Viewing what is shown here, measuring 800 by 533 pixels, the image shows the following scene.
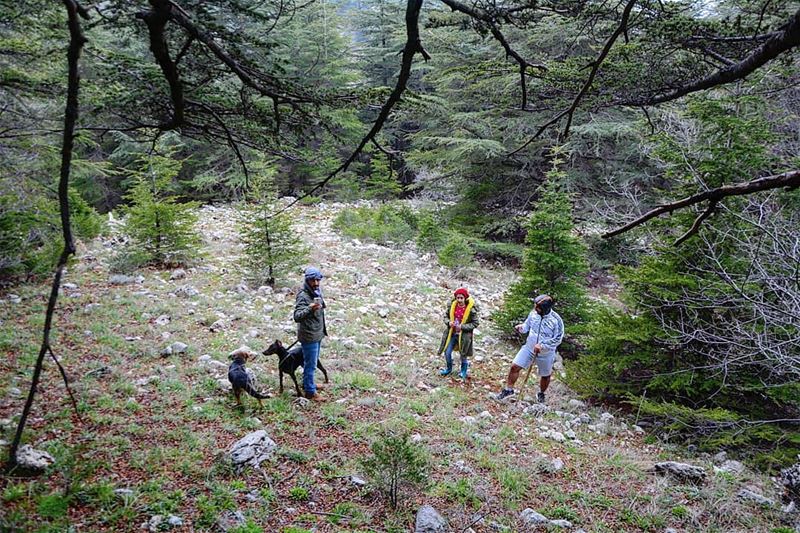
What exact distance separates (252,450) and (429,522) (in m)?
1.74

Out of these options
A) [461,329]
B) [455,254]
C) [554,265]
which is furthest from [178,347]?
[455,254]

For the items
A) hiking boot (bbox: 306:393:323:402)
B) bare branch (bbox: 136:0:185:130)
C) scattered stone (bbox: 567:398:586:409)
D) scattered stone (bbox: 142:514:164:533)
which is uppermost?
bare branch (bbox: 136:0:185:130)

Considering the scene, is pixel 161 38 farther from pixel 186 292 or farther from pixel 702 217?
pixel 186 292

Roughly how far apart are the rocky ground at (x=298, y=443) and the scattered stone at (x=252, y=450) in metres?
0.02

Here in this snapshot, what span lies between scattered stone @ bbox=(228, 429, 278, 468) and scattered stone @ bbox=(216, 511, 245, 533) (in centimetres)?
62

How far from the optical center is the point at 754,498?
425 centimetres

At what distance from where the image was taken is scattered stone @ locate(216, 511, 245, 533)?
329 centimetres

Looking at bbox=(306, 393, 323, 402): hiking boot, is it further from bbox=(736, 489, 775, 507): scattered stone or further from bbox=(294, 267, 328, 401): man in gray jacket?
bbox=(736, 489, 775, 507): scattered stone

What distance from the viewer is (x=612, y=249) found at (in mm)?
13211

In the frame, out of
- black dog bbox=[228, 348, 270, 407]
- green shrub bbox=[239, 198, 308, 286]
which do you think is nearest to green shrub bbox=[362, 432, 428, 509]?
black dog bbox=[228, 348, 270, 407]

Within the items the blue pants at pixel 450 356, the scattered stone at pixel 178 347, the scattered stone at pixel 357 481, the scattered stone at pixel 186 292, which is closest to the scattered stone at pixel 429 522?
the scattered stone at pixel 357 481

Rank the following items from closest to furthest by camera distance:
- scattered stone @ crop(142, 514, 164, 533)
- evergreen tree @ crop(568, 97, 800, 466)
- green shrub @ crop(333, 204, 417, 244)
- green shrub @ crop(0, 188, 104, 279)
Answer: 1. scattered stone @ crop(142, 514, 164, 533)
2. evergreen tree @ crop(568, 97, 800, 466)
3. green shrub @ crop(0, 188, 104, 279)
4. green shrub @ crop(333, 204, 417, 244)

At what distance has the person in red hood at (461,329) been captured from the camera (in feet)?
22.4

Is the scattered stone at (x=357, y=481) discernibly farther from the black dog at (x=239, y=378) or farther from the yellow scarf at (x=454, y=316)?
the yellow scarf at (x=454, y=316)
